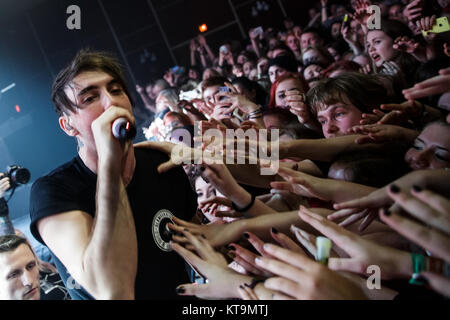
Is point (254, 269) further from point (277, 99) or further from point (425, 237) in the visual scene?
point (277, 99)

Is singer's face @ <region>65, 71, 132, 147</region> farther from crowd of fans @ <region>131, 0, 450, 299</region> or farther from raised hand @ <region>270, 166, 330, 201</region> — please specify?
raised hand @ <region>270, 166, 330, 201</region>

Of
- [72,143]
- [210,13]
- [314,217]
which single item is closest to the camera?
[314,217]

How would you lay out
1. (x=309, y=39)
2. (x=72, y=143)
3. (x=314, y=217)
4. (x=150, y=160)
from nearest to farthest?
(x=314, y=217) < (x=150, y=160) < (x=72, y=143) < (x=309, y=39)

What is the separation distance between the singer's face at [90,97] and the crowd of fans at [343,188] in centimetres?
22

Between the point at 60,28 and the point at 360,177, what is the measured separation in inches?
95.2

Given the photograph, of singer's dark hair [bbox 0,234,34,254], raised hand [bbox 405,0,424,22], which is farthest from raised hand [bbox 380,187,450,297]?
raised hand [bbox 405,0,424,22]

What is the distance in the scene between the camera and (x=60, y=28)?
8.63 feet

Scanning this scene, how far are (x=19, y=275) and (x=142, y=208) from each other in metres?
0.47

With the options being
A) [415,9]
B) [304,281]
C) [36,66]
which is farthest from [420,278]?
[36,66]

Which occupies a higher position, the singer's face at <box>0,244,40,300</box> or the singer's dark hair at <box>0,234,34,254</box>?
the singer's dark hair at <box>0,234,34,254</box>

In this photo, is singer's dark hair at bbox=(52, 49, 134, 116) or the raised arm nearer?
the raised arm

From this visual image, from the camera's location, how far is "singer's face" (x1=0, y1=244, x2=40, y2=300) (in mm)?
936
